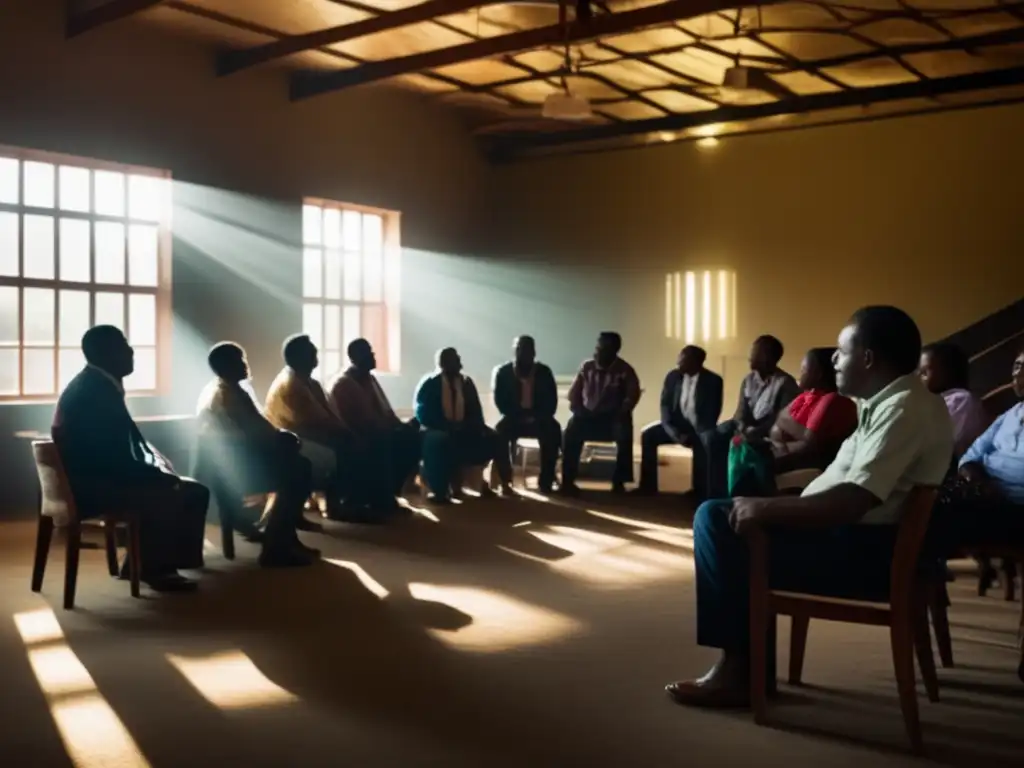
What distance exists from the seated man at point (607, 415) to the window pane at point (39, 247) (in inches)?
153

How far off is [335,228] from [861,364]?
7340 millimetres

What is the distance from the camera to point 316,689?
3.24m

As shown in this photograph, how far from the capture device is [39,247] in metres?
7.27

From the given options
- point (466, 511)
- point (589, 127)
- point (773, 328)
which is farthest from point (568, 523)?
point (589, 127)

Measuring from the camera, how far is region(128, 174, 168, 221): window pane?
7804 mm

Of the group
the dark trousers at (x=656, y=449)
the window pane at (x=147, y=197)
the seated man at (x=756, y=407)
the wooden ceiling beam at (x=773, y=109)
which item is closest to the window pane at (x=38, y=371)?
the window pane at (x=147, y=197)

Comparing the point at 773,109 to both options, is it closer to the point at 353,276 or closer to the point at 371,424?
the point at 353,276

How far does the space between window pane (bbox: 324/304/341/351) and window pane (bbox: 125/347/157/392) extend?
1.93m

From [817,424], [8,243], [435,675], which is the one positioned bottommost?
[435,675]

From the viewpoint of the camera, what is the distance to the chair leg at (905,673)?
2.76m

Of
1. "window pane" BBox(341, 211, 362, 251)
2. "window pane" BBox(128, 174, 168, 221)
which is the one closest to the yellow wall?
"window pane" BBox(341, 211, 362, 251)

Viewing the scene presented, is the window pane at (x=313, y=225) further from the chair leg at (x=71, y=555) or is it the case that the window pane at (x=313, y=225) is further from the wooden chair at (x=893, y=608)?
the wooden chair at (x=893, y=608)

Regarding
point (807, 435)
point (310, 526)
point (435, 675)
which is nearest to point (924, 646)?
point (435, 675)

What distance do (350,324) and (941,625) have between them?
281 inches
